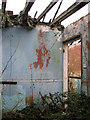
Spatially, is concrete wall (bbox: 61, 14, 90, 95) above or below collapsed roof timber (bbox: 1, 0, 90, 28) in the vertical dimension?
below

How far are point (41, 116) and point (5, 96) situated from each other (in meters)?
1.50

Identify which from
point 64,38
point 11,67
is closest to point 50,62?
point 64,38

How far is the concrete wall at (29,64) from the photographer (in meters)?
5.10

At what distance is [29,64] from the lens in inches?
209

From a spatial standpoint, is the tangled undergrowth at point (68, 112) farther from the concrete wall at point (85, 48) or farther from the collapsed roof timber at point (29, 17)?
the collapsed roof timber at point (29, 17)

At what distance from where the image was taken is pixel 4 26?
200 inches

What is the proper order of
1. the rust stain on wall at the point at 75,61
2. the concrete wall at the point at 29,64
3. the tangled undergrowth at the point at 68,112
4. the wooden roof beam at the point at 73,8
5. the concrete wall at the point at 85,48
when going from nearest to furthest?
the wooden roof beam at the point at 73,8, the tangled undergrowth at the point at 68,112, the concrete wall at the point at 85,48, the concrete wall at the point at 29,64, the rust stain on wall at the point at 75,61

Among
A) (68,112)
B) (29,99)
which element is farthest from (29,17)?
(68,112)

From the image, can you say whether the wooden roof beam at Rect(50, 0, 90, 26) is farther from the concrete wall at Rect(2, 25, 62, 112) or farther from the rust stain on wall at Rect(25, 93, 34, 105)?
the rust stain on wall at Rect(25, 93, 34, 105)

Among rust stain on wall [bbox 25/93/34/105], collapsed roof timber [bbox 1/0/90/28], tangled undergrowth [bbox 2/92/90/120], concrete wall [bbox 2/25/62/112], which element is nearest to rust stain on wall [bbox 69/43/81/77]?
concrete wall [bbox 2/25/62/112]

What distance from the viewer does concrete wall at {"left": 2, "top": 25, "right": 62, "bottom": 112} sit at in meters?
5.10

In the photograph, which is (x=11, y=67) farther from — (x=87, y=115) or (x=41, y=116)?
(x=87, y=115)

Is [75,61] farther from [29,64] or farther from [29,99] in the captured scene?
[29,99]

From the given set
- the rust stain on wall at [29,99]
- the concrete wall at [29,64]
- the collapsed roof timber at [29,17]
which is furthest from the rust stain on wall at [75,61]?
the rust stain on wall at [29,99]
